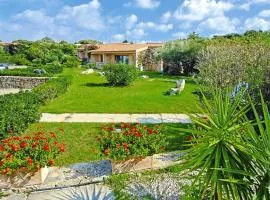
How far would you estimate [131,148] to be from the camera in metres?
7.64

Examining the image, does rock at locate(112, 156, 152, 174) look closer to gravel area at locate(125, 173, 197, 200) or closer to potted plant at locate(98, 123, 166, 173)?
potted plant at locate(98, 123, 166, 173)

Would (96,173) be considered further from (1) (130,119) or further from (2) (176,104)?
(2) (176,104)

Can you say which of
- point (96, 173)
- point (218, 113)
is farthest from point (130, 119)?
point (218, 113)

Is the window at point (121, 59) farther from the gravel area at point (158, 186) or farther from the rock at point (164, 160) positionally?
the gravel area at point (158, 186)

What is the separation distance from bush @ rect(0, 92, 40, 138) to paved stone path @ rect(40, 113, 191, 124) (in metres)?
0.93

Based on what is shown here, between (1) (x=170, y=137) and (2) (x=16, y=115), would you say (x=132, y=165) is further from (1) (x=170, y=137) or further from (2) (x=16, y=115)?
(2) (x=16, y=115)

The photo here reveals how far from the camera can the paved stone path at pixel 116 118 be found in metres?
13.3

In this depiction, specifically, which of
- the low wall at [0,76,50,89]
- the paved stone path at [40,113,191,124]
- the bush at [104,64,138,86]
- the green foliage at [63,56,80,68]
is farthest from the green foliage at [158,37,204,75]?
the paved stone path at [40,113,191,124]

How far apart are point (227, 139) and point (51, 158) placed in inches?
192

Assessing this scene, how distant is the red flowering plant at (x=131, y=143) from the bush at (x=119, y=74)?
55.7ft

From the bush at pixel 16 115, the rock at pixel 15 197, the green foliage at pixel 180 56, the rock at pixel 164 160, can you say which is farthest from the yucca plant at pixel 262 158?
the green foliage at pixel 180 56

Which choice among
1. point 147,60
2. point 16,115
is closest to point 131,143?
point 16,115

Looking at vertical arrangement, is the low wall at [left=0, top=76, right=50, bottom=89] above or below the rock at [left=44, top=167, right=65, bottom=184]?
above

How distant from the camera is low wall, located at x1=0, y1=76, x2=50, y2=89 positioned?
26.8 metres
